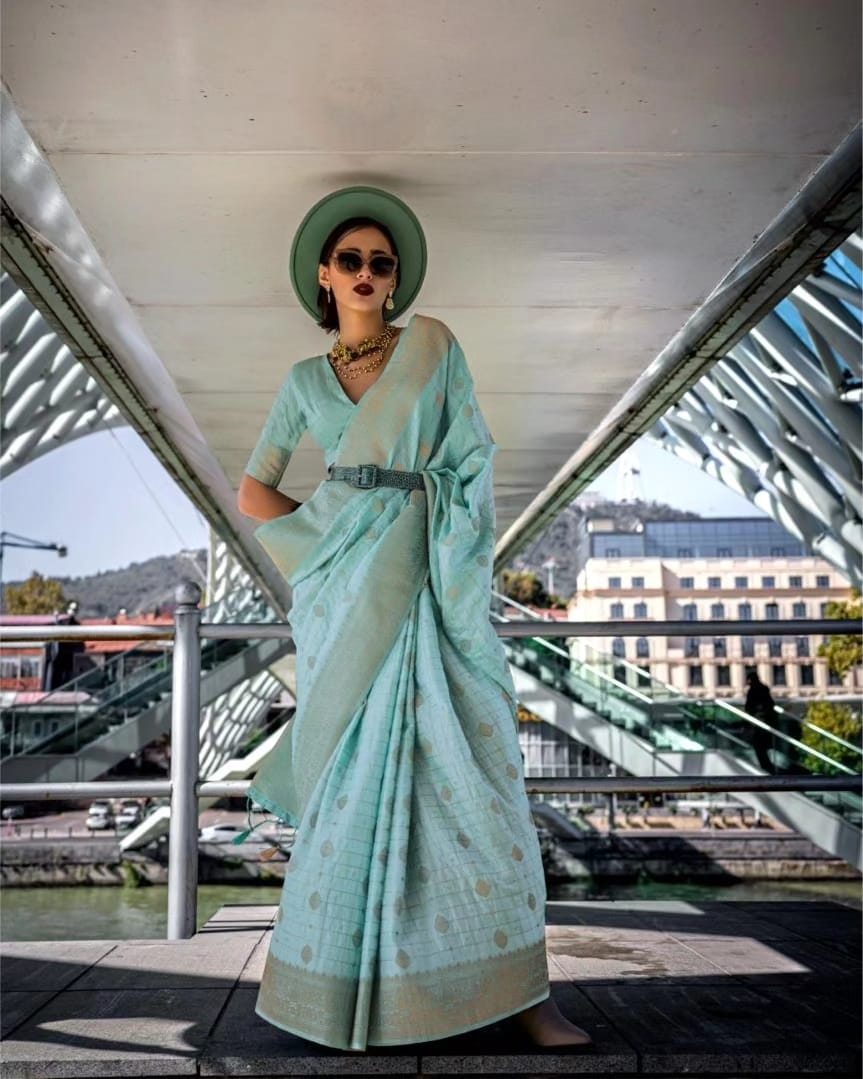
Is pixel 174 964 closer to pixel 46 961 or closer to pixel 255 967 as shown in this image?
pixel 255 967

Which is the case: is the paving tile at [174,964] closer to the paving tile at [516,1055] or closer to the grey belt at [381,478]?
the paving tile at [516,1055]

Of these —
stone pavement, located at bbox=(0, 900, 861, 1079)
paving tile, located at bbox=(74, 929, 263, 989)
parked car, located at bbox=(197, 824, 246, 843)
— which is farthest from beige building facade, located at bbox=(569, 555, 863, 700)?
paving tile, located at bbox=(74, 929, 263, 989)

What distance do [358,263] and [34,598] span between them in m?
78.9

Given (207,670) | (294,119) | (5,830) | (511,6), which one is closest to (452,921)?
(511,6)

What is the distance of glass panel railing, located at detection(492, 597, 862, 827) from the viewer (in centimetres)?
972

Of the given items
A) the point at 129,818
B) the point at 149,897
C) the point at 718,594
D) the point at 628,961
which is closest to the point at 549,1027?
the point at 628,961

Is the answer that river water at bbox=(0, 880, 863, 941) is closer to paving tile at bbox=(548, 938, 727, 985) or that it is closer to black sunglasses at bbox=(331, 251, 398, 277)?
paving tile at bbox=(548, 938, 727, 985)

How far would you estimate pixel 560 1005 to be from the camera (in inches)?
106

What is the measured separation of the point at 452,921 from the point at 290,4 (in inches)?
99.1

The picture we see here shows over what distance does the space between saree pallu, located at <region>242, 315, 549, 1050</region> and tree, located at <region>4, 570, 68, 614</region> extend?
75.1 metres

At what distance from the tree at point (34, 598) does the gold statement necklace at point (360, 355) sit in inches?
2947

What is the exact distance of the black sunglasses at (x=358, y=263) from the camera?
310 centimetres

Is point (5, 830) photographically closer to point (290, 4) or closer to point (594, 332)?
point (594, 332)

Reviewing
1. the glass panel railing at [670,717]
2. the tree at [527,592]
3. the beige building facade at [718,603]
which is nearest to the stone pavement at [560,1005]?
the glass panel railing at [670,717]
